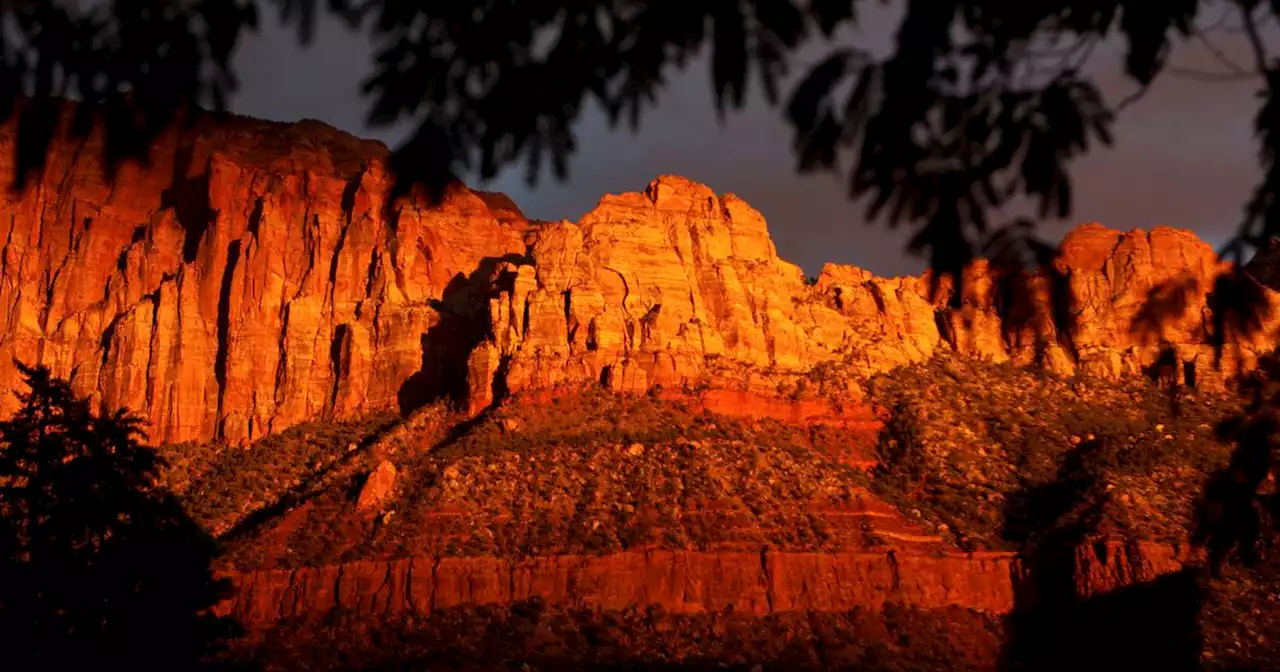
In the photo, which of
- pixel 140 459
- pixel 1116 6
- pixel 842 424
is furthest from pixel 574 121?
pixel 842 424

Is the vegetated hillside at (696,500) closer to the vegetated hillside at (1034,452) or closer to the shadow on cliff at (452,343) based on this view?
the vegetated hillside at (1034,452)

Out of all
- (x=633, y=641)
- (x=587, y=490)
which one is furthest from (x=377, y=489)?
(x=633, y=641)

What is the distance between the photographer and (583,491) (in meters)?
67.9

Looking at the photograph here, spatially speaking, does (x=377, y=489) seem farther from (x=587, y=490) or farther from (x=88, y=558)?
(x=88, y=558)

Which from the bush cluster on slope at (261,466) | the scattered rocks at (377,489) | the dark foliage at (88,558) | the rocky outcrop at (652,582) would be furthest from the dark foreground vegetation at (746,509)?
the dark foliage at (88,558)

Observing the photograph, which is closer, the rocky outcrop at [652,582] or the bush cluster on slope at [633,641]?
Result: the bush cluster on slope at [633,641]

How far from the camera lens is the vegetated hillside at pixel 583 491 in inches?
2505

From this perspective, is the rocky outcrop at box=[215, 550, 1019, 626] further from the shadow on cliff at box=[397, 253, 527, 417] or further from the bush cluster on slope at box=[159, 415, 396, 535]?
the shadow on cliff at box=[397, 253, 527, 417]

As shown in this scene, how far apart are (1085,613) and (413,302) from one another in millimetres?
52943

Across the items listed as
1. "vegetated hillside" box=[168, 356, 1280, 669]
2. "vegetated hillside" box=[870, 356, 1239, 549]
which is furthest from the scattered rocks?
"vegetated hillside" box=[870, 356, 1239, 549]

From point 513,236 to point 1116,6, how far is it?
10632cm

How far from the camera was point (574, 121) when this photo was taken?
7.88 m

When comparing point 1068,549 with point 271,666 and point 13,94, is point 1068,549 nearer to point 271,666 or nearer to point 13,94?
point 271,666

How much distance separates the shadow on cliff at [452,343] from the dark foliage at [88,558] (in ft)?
203
